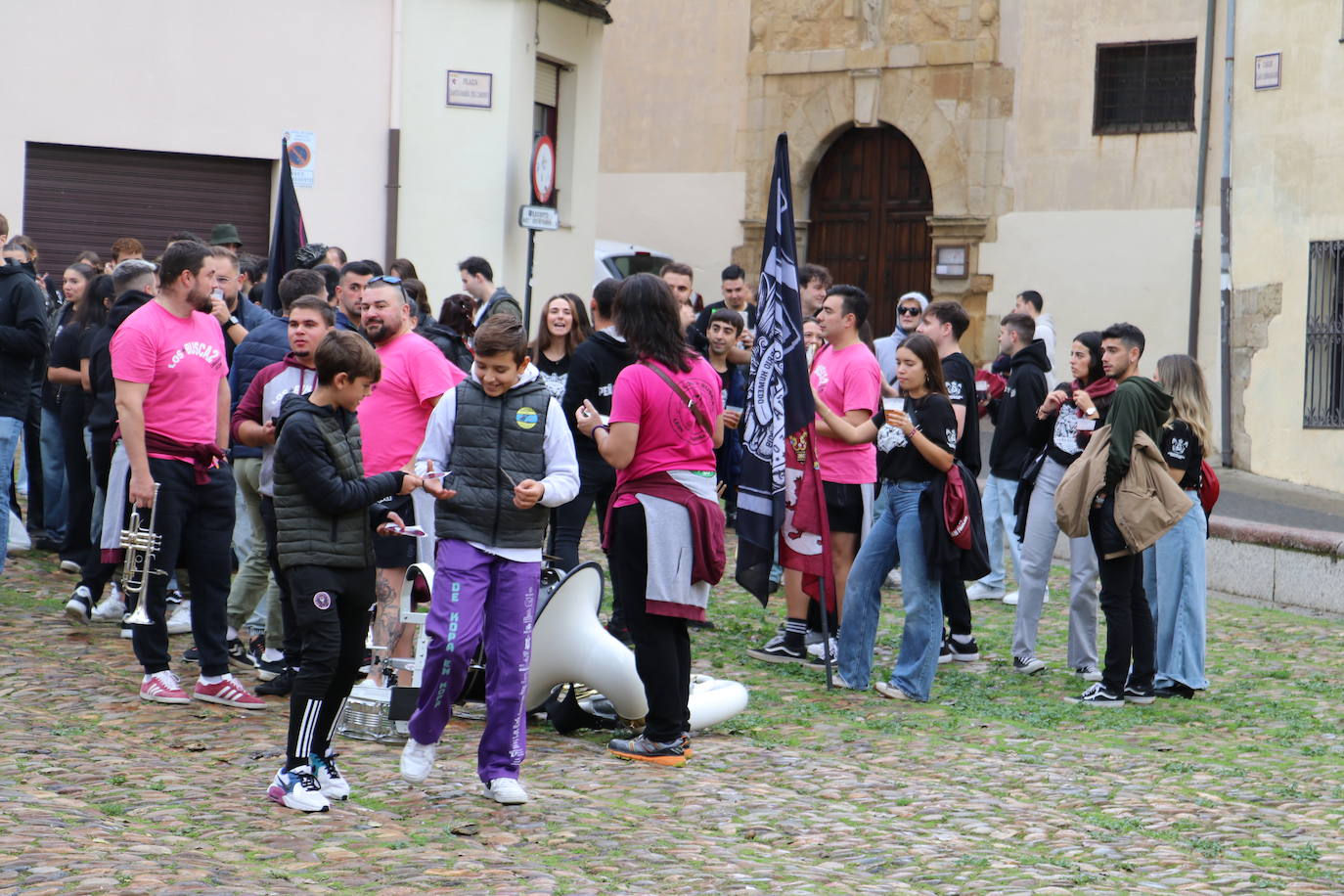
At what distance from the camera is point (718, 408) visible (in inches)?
297

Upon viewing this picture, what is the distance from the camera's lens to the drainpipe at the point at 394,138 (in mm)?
17516

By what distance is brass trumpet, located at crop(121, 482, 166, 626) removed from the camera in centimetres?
749

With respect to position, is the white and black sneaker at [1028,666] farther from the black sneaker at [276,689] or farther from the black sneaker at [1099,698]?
the black sneaker at [276,689]

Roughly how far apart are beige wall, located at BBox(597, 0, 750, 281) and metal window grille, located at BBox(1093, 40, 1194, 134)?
18.1 ft

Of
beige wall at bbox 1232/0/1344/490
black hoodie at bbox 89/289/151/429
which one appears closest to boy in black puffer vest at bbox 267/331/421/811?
black hoodie at bbox 89/289/151/429

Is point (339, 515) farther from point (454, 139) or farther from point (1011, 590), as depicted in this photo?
point (454, 139)

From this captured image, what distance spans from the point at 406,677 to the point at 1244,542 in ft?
28.5

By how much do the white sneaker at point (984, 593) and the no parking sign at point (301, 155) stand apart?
833 centimetres

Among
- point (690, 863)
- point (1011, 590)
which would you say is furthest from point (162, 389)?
point (1011, 590)

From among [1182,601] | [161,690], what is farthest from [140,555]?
[1182,601]

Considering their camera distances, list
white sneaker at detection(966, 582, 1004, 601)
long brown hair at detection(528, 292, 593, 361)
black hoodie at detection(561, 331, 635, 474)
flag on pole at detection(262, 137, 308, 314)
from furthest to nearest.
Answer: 1. white sneaker at detection(966, 582, 1004, 601)
2. flag on pole at detection(262, 137, 308, 314)
3. long brown hair at detection(528, 292, 593, 361)
4. black hoodie at detection(561, 331, 635, 474)

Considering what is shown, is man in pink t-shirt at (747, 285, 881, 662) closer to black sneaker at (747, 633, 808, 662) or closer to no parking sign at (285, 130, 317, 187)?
black sneaker at (747, 633, 808, 662)

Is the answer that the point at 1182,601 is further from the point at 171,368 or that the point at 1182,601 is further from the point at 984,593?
the point at 171,368

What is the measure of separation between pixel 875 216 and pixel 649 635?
60.2 ft
